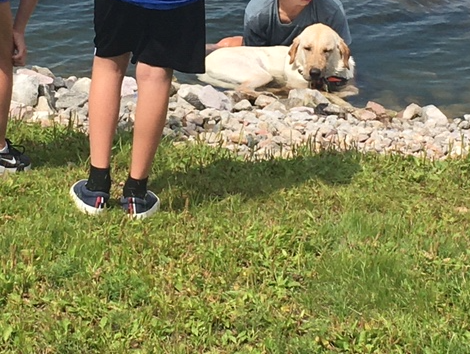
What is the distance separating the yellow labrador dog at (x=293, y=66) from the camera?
928 cm

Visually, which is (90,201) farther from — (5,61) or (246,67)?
(246,67)

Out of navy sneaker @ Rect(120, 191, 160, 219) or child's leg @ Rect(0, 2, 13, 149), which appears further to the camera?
child's leg @ Rect(0, 2, 13, 149)

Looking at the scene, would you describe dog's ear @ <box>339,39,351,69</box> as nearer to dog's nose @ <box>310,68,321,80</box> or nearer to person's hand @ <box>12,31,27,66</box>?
dog's nose @ <box>310,68,321,80</box>

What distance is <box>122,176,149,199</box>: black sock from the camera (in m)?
3.95

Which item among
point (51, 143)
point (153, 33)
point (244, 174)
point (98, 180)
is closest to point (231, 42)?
point (51, 143)

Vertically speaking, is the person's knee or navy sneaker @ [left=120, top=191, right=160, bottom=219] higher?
navy sneaker @ [left=120, top=191, right=160, bottom=219]

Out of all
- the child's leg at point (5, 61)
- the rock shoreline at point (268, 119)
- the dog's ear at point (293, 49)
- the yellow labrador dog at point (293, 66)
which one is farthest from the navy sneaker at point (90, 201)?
the dog's ear at point (293, 49)

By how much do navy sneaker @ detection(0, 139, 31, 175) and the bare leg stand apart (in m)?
0.75

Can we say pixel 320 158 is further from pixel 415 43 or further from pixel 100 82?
pixel 415 43

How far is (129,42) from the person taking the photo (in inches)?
145

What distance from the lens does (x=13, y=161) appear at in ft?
14.7

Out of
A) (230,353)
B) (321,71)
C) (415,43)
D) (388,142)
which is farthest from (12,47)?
(415,43)

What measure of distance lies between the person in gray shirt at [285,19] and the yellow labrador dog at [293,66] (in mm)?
465

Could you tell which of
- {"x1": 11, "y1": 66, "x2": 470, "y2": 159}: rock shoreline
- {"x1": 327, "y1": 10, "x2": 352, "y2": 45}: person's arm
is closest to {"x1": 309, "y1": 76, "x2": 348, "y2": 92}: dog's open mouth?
{"x1": 11, "y1": 66, "x2": 470, "y2": 159}: rock shoreline
